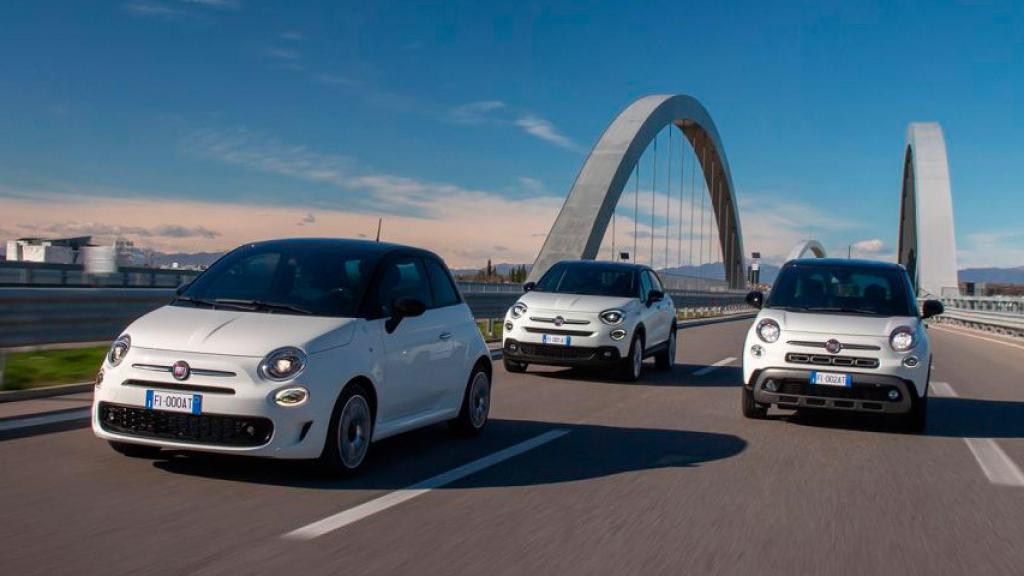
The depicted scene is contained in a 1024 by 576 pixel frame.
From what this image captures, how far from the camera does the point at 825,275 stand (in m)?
10.8

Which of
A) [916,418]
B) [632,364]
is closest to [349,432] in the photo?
[916,418]

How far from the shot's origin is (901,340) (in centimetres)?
966

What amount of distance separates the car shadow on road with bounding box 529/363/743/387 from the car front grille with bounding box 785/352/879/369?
393 cm

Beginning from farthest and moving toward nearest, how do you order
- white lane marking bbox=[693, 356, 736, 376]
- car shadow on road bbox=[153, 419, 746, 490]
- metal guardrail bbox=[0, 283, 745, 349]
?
white lane marking bbox=[693, 356, 736, 376], metal guardrail bbox=[0, 283, 745, 349], car shadow on road bbox=[153, 419, 746, 490]

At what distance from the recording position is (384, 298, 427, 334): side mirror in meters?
6.98

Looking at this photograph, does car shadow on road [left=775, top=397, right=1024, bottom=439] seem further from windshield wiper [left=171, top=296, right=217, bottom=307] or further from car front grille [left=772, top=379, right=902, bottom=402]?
windshield wiper [left=171, top=296, right=217, bottom=307]

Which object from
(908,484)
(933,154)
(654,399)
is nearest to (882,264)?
(654,399)

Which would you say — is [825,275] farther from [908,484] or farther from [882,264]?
[908,484]

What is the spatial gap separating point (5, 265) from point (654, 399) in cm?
2958

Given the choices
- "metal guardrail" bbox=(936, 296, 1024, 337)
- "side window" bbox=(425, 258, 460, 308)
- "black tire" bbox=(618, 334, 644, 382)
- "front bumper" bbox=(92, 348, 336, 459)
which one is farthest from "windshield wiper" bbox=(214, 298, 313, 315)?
"metal guardrail" bbox=(936, 296, 1024, 337)

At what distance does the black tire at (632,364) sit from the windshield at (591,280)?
2.49ft

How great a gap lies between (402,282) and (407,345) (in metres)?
0.63

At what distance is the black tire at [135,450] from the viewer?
21.0ft

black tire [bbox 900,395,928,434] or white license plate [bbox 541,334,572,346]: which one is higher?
white license plate [bbox 541,334,572,346]
